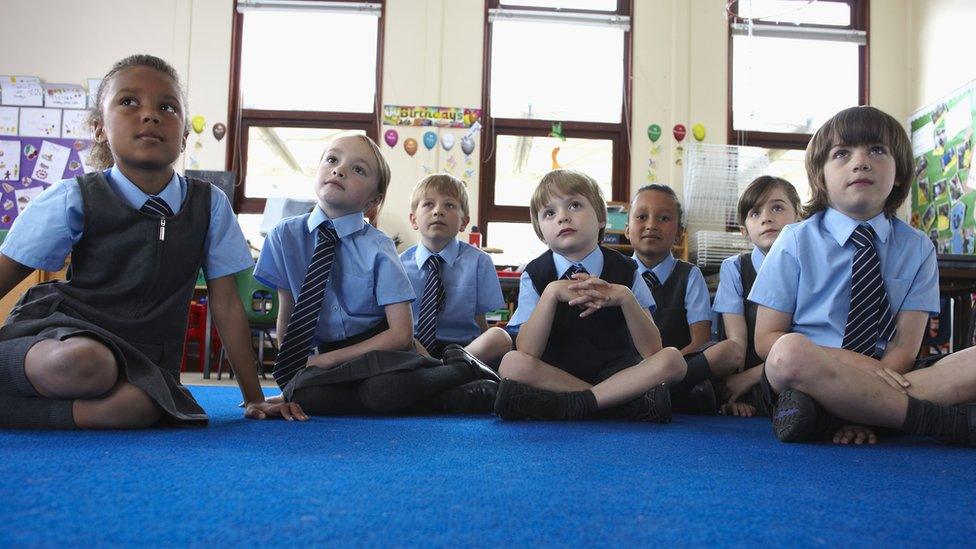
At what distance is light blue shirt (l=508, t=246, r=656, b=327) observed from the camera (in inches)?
76.9

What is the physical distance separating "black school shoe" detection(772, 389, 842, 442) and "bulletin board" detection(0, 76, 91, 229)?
197 inches

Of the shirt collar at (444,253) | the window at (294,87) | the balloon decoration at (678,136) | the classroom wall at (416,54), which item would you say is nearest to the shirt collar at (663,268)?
the shirt collar at (444,253)

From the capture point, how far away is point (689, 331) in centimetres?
243

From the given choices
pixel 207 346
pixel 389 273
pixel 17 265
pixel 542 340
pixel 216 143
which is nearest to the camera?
pixel 17 265

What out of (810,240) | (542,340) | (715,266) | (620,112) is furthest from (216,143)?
(810,240)

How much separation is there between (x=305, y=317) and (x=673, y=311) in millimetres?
1154

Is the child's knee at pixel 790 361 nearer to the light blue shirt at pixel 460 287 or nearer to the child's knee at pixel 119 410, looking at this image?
the child's knee at pixel 119 410

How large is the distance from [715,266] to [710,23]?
6.99ft

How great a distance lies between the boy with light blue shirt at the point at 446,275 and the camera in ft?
8.09

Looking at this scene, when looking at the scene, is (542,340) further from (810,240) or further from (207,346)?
(207,346)

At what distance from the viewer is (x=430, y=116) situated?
5133 mm

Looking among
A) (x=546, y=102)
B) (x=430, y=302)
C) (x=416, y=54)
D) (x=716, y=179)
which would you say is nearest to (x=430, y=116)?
(x=416, y=54)

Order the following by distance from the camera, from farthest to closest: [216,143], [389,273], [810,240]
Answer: [216,143] < [389,273] < [810,240]

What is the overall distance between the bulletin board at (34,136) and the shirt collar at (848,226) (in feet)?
16.1
